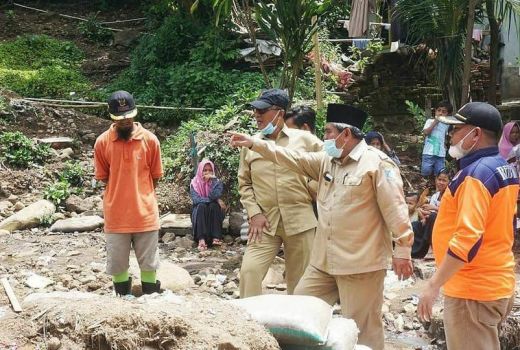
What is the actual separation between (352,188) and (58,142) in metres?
8.19

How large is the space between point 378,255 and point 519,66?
349 inches

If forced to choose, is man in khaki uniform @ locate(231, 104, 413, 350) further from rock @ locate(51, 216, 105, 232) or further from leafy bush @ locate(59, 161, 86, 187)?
leafy bush @ locate(59, 161, 86, 187)

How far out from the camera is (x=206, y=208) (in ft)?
27.7

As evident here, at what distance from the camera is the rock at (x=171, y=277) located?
6432mm

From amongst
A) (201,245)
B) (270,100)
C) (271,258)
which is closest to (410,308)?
(271,258)

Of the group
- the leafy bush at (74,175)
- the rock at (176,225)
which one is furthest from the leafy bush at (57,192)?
the rock at (176,225)

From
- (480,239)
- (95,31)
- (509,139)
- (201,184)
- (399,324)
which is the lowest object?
(399,324)

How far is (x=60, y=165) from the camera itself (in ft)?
35.7

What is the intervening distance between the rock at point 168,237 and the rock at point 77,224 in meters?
0.98

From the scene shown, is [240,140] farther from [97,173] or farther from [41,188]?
[41,188]

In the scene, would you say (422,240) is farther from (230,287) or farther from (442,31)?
(442,31)

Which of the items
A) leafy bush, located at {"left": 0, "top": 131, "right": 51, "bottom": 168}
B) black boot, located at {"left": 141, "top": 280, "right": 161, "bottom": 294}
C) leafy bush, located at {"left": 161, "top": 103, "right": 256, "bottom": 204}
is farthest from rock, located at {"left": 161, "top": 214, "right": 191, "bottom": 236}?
black boot, located at {"left": 141, "top": 280, "right": 161, "bottom": 294}

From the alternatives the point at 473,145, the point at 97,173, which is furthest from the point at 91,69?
the point at 473,145

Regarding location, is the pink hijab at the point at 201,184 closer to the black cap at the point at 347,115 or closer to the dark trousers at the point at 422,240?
the dark trousers at the point at 422,240
